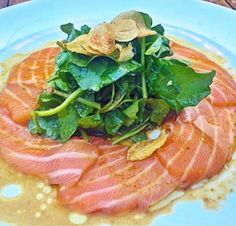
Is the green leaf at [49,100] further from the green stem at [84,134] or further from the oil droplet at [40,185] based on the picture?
the oil droplet at [40,185]

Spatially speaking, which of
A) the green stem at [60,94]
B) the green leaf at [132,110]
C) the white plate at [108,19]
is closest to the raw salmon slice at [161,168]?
the green leaf at [132,110]

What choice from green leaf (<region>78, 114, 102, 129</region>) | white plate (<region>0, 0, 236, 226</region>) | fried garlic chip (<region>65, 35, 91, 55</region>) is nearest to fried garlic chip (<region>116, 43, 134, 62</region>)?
fried garlic chip (<region>65, 35, 91, 55</region>)

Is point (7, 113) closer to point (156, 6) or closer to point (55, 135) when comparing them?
point (55, 135)

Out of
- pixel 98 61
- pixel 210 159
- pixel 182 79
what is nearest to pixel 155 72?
pixel 182 79

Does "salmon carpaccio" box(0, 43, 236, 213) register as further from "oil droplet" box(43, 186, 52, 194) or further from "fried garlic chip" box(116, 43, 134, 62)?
"fried garlic chip" box(116, 43, 134, 62)

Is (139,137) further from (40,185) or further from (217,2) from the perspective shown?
(217,2)

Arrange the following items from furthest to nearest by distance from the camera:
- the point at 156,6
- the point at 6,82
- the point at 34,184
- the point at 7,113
A: the point at 156,6 < the point at 6,82 < the point at 7,113 < the point at 34,184

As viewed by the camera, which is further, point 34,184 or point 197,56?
point 197,56

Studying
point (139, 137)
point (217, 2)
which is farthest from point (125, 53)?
point (217, 2)
